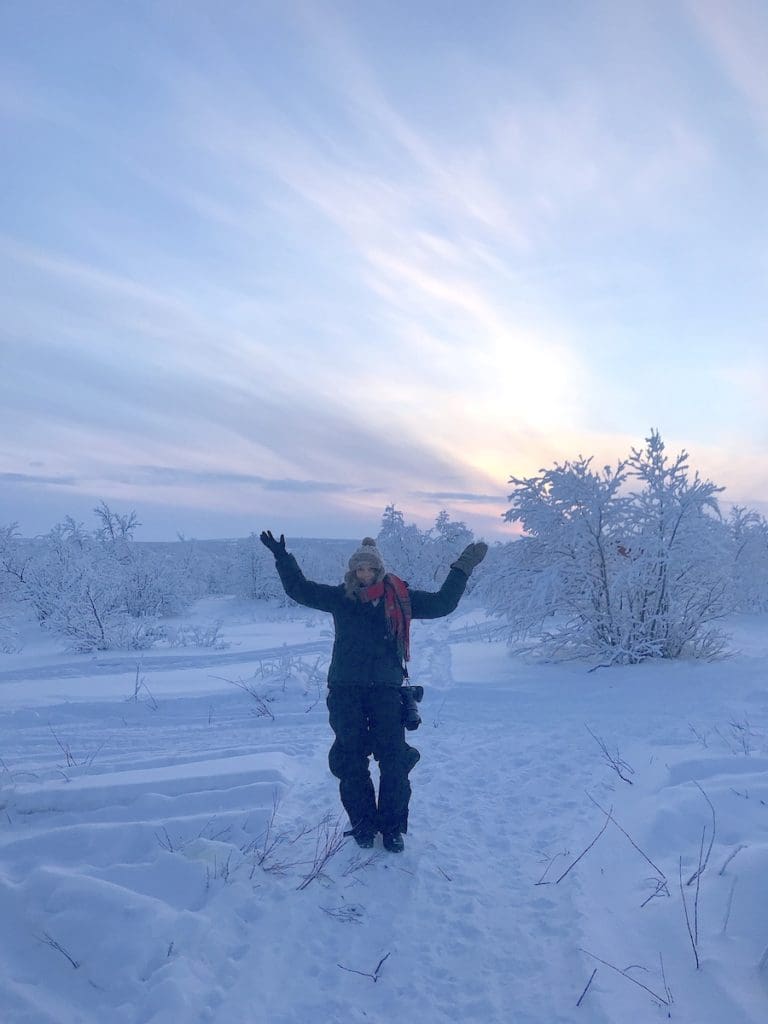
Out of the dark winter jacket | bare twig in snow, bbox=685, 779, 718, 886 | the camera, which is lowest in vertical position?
bare twig in snow, bbox=685, 779, 718, 886

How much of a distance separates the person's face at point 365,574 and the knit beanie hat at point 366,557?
2 cm

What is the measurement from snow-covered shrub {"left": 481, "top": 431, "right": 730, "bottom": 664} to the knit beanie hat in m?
6.37

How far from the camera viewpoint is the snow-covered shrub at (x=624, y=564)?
9.60 meters

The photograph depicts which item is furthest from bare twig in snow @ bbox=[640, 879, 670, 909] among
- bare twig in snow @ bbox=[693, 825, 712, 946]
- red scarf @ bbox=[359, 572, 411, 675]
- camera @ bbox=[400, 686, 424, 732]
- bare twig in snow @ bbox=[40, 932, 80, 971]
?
bare twig in snow @ bbox=[40, 932, 80, 971]

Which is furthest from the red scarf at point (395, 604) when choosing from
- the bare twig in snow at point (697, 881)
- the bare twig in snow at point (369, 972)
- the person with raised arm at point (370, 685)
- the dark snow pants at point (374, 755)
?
the bare twig in snow at point (697, 881)

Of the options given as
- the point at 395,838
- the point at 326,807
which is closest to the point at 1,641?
the point at 326,807

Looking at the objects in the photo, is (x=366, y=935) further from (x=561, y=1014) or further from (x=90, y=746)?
(x=90, y=746)

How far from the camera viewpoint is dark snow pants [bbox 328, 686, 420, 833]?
391cm

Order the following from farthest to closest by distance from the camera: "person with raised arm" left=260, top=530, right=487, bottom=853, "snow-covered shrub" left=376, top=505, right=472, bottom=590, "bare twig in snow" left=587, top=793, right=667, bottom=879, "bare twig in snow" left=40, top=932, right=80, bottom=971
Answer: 1. "snow-covered shrub" left=376, top=505, right=472, bottom=590
2. "person with raised arm" left=260, top=530, right=487, bottom=853
3. "bare twig in snow" left=587, top=793, right=667, bottom=879
4. "bare twig in snow" left=40, top=932, right=80, bottom=971

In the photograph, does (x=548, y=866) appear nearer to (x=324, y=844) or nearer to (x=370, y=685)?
(x=324, y=844)

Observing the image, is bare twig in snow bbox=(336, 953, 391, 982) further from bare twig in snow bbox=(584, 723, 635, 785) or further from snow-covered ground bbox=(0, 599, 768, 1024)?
bare twig in snow bbox=(584, 723, 635, 785)

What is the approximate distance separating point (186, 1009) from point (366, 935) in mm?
A: 921

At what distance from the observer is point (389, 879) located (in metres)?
3.51

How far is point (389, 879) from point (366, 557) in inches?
73.7
